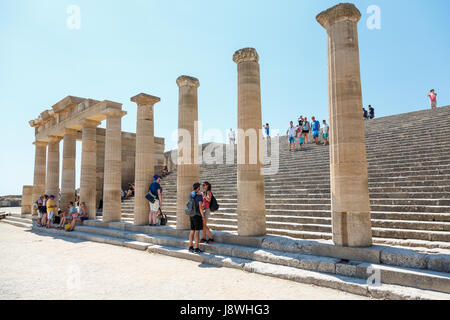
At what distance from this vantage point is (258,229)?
8.05 metres

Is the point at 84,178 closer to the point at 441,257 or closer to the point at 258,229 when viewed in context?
the point at 258,229

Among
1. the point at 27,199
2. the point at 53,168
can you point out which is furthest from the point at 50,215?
the point at 27,199

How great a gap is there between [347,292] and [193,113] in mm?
7245

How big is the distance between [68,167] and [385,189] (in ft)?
51.0

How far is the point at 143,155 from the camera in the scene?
12023 mm

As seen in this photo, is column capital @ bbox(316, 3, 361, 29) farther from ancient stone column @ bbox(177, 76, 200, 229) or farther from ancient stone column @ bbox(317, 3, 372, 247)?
ancient stone column @ bbox(177, 76, 200, 229)

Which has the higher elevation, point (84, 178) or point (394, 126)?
point (394, 126)

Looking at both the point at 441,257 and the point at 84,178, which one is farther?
the point at 84,178

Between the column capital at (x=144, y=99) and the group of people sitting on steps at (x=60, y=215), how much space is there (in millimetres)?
5835

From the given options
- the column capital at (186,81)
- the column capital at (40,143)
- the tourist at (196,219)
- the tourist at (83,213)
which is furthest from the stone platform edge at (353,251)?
the column capital at (40,143)

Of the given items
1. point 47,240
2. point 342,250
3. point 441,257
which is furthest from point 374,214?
point 47,240

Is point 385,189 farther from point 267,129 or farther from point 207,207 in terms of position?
point 267,129
